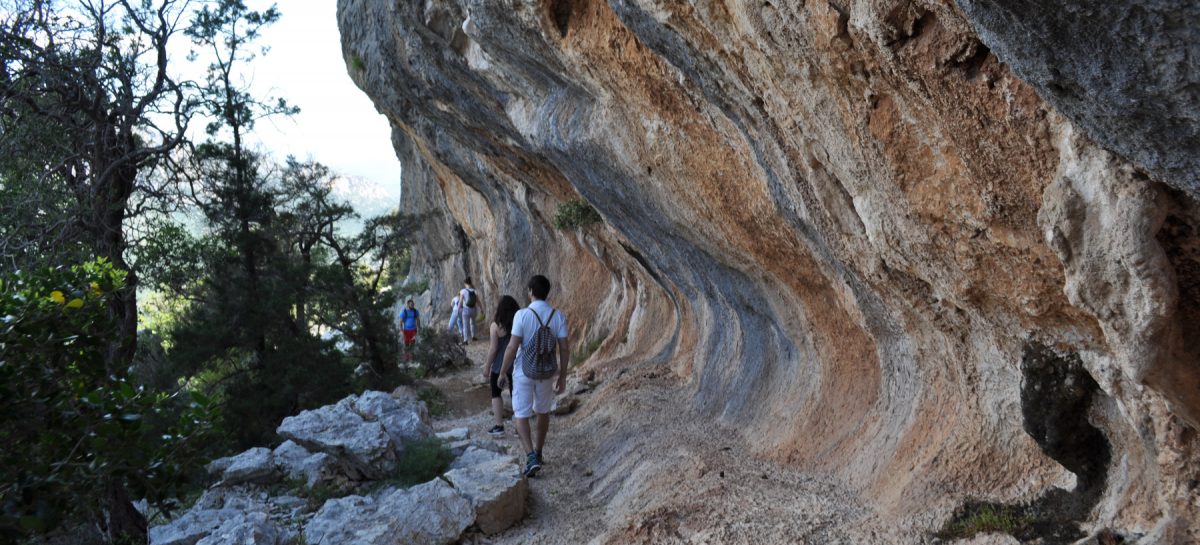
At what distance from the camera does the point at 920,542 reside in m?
4.26

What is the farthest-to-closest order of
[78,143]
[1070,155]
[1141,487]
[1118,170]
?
[78,143] < [1141,487] < [1070,155] < [1118,170]

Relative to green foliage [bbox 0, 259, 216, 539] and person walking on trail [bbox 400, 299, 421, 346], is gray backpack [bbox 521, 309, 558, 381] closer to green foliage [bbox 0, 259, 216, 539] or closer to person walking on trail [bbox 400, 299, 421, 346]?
green foliage [bbox 0, 259, 216, 539]

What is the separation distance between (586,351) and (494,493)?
9.15 metres

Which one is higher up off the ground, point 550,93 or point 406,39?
point 406,39

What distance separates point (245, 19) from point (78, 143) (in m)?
6.02

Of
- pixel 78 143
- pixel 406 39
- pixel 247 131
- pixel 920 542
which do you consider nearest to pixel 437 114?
pixel 406 39

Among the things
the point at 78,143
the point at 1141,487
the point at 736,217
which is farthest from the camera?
the point at 78,143

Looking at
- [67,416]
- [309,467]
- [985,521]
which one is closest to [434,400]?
[309,467]

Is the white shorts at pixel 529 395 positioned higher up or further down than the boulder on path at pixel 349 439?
higher up

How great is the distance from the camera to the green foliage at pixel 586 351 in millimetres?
15039

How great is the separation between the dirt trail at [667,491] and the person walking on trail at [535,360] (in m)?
0.50

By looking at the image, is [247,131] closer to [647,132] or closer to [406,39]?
[406,39]

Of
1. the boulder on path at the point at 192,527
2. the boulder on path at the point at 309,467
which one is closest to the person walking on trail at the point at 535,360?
the boulder on path at the point at 309,467

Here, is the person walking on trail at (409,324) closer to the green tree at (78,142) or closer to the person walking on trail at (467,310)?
the person walking on trail at (467,310)
